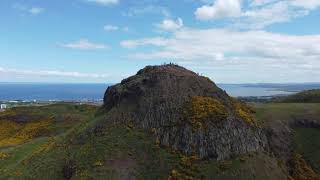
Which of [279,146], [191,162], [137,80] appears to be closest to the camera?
[191,162]

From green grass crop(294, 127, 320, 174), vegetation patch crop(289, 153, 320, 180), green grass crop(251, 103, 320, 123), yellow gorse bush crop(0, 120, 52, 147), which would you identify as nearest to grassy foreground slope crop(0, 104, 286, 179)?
vegetation patch crop(289, 153, 320, 180)

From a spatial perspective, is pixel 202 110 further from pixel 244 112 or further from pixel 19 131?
pixel 19 131

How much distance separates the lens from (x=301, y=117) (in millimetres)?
47281

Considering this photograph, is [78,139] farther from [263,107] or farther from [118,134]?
[263,107]

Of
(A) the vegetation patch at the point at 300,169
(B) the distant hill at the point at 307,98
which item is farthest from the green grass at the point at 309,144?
(B) the distant hill at the point at 307,98

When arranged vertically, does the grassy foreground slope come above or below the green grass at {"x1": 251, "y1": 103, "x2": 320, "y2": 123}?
below

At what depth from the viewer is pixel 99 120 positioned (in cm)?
4672

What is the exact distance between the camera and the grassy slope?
42.6m

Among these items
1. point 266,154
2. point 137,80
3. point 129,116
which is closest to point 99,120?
point 129,116

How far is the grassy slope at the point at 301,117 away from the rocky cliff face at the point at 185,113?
2.98 m

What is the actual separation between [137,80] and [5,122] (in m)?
42.6

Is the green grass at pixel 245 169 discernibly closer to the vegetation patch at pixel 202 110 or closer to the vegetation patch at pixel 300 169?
the vegetation patch at pixel 300 169

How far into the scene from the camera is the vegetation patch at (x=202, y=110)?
42.4m

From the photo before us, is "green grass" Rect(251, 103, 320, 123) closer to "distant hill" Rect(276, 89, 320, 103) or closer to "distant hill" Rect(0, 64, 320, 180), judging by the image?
"distant hill" Rect(0, 64, 320, 180)
